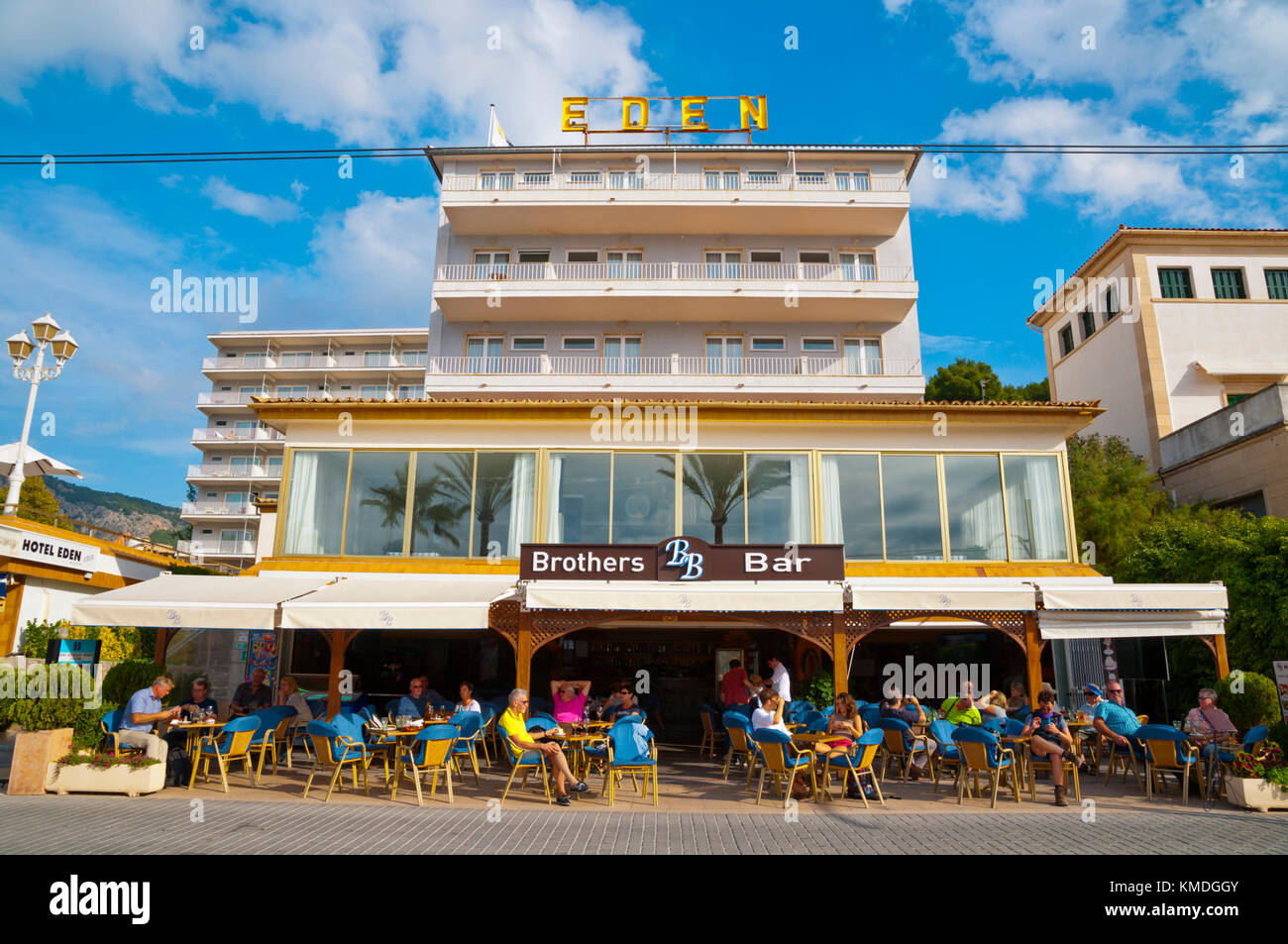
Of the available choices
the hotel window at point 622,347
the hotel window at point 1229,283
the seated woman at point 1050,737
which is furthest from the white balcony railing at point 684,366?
the seated woman at point 1050,737

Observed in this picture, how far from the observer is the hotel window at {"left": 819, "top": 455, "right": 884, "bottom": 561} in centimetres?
1427

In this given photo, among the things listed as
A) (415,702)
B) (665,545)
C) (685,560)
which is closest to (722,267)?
(665,545)

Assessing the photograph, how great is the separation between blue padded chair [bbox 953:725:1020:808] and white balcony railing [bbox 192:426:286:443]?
183 feet

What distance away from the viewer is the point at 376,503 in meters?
14.5

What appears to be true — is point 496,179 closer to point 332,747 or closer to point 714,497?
point 714,497

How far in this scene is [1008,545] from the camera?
47.1 ft

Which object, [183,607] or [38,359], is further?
[38,359]

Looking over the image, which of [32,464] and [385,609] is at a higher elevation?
[32,464]

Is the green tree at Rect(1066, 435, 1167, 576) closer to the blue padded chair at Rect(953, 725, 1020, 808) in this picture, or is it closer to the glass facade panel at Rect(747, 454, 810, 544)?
the glass facade panel at Rect(747, 454, 810, 544)

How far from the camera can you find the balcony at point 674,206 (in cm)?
2627

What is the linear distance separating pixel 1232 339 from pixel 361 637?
89.4 ft

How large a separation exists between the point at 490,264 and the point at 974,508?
62.2 feet

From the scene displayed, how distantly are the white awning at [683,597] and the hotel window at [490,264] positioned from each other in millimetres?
16953
